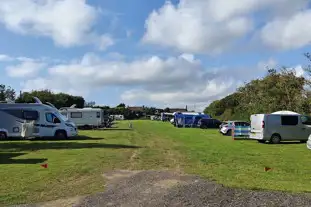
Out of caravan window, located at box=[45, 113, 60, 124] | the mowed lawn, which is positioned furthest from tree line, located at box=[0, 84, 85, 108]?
the mowed lawn

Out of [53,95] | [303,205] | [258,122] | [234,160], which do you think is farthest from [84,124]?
[53,95]

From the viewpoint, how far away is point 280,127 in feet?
102

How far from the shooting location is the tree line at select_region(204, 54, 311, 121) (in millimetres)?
48759

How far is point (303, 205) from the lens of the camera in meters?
8.95

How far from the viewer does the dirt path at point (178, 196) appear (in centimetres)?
916

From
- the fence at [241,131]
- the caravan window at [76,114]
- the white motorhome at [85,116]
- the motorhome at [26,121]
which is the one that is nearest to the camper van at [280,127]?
the fence at [241,131]

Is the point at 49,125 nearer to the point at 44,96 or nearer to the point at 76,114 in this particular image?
the point at 76,114

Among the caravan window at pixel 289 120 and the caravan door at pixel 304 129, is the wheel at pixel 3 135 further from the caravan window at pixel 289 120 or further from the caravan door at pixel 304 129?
the caravan door at pixel 304 129

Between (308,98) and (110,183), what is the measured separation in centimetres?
3870

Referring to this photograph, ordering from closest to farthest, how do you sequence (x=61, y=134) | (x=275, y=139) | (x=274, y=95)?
(x=275, y=139)
(x=61, y=134)
(x=274, y=95)

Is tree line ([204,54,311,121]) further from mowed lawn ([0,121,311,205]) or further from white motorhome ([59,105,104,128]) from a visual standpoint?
mowed lawn ([0,121,311,205])

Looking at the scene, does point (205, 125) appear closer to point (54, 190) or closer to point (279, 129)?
point (279, 129)

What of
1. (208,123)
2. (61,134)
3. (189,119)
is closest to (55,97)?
(189,119)

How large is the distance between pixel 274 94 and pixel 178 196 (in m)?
48.6
